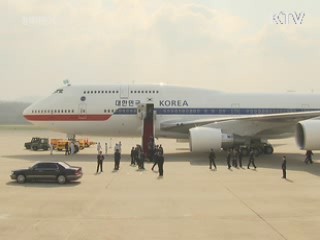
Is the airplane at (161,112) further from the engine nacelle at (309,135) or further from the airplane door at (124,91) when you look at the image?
the engine nacelle at (309,135)

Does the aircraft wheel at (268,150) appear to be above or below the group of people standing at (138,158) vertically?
above

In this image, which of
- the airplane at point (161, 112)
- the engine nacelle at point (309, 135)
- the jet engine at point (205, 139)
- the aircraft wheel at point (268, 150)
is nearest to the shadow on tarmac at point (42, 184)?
the jet engine at point (205, 139)

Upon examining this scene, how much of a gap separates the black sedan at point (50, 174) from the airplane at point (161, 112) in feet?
40.0

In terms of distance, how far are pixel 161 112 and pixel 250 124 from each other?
6.45 meters

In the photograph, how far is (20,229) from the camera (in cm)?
1166

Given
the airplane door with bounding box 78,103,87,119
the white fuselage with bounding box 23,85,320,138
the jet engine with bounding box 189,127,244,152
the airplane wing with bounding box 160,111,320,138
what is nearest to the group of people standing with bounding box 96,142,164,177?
the jet engine with bounding box 189,127,244,152

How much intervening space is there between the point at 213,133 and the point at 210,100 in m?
4.81

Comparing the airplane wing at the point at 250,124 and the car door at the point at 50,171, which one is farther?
the airplane wing at the point at 250,124

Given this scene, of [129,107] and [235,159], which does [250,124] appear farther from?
[129,107]

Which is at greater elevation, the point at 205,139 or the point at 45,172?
the point at 205,139

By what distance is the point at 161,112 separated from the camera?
33.1 m

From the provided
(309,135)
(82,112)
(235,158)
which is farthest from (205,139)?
(82,112)

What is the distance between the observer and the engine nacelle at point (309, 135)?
83.3 feet

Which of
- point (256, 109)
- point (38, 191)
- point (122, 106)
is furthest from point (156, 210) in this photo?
point (256, 109)
